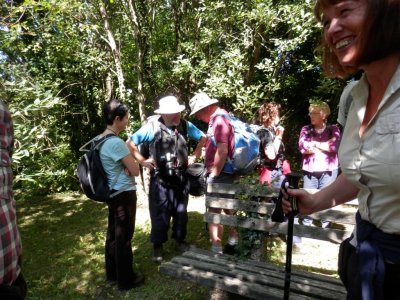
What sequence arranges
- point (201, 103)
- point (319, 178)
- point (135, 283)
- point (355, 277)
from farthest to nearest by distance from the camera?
point (319, 178) → point (201, 103) → point (135, 283) → point (355, 277)

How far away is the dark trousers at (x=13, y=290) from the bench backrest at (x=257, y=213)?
2085 millimetres

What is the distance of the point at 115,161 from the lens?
3.45 metres

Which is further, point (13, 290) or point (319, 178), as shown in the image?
point (319, 178)

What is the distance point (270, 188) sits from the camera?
3195mm

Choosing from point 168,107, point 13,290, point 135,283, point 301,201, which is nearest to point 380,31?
point 301,201

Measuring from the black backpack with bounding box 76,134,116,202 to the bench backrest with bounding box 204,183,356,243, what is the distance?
108 centimetres

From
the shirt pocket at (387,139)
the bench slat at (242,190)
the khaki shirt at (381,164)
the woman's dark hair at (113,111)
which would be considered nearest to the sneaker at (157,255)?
the bench slat at (242,190)

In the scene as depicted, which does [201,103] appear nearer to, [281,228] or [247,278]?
[281,228]

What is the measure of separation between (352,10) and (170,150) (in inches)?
127

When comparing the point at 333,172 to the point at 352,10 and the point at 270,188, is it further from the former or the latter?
the point at 352,10

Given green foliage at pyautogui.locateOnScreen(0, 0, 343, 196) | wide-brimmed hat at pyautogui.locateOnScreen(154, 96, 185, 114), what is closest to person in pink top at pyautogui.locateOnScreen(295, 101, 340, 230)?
green foliage at pyautogui.locateOnScreen(0, 0, 343, 196)

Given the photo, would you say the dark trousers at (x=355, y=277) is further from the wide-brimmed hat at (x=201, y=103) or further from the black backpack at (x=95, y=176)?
the wide-brimmed hat at (x=201, y=103)

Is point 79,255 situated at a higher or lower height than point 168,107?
lower

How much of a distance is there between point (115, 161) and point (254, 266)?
170 centimetres
